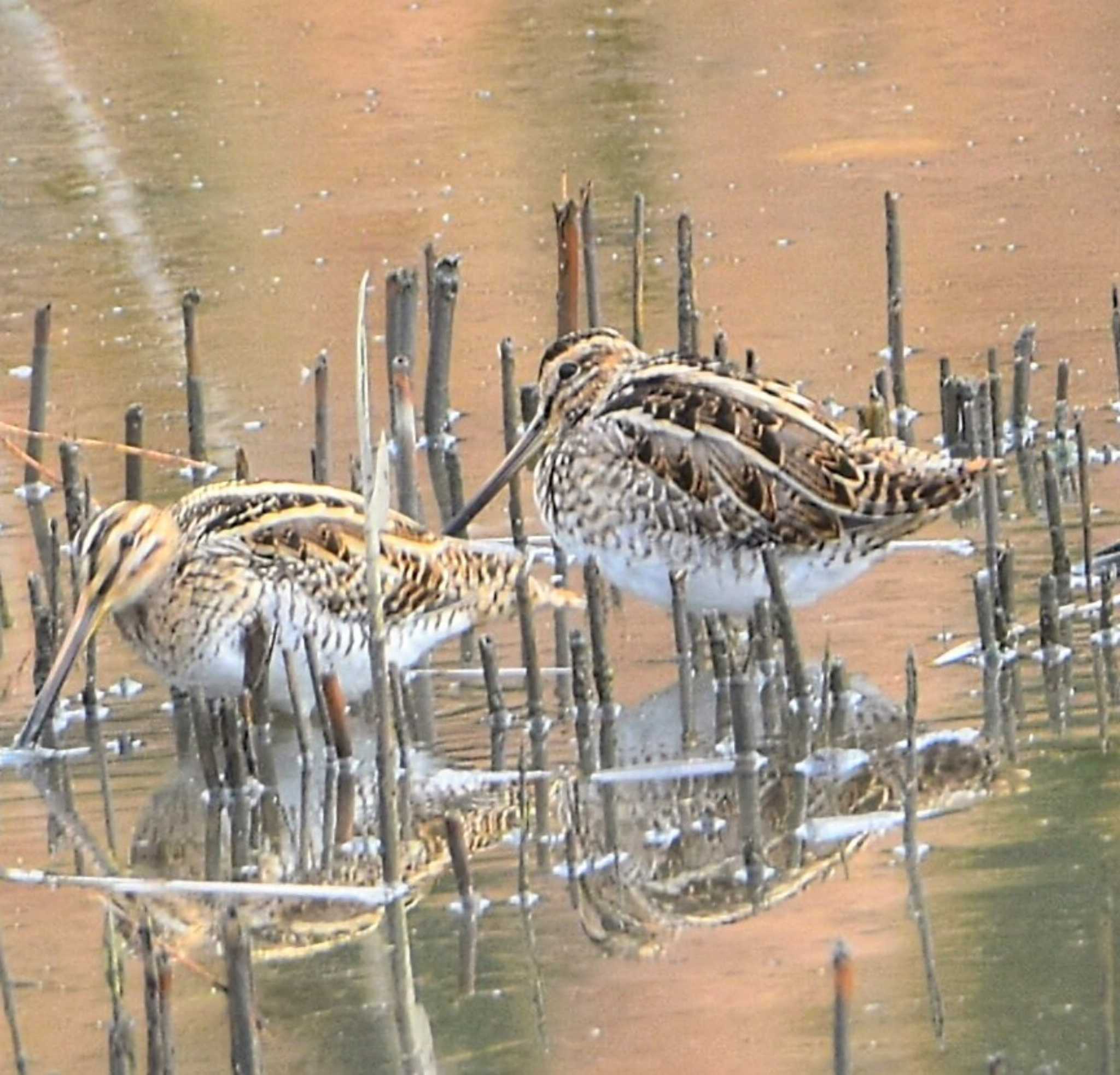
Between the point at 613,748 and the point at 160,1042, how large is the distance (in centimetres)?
215

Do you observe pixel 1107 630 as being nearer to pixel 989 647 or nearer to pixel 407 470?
pixel 989 647

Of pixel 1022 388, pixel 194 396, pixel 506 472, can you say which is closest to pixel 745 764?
pixel 506 472

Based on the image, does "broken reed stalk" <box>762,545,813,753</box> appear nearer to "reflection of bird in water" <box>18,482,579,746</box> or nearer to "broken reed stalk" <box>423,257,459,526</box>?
"reflection of bird in water" <box>18,482,579,746</box>

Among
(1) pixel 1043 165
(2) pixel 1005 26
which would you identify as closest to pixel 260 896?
(1) pixel 1043 165

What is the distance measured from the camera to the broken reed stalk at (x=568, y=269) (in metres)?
7.61

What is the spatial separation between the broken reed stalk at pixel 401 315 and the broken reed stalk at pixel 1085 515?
183 centimetres

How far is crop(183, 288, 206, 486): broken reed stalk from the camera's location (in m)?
7.75

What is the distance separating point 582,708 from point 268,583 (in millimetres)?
766

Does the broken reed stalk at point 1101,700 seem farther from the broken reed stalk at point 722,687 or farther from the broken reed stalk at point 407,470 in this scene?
the broken reed stalk at point 407,470

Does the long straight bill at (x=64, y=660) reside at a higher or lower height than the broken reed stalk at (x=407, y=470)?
lower

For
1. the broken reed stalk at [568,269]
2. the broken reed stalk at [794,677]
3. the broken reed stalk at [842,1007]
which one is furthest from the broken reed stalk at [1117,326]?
the broken reed stalk at [842,1007]

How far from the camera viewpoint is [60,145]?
1223 centimetres

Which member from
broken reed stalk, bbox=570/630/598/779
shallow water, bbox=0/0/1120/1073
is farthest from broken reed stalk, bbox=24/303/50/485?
broken reed stalk, bbox=570/630/598/779

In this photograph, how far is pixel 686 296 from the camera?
26.1ft
